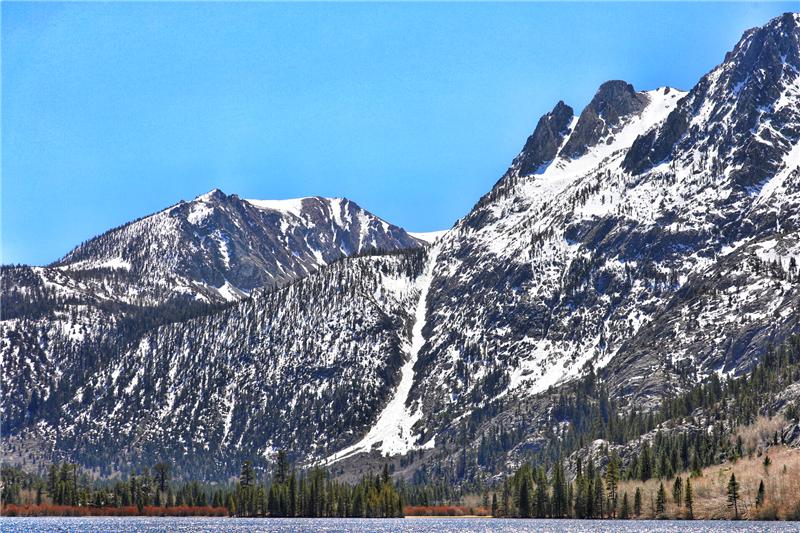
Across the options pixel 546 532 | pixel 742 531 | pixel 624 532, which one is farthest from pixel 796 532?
pixel 546 532

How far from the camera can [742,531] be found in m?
Result: 194

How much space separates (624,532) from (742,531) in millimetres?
19706

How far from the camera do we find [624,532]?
640 feet

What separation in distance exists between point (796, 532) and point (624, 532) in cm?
2787

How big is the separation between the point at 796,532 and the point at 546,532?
4142 centimetres

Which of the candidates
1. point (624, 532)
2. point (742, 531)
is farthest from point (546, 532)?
point (742, 531)

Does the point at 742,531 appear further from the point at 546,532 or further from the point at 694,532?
the point at 546,532

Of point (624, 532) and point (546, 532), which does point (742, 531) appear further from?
point (546, 532)

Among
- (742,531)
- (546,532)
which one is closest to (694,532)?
(742,531)

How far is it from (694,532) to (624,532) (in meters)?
11.7

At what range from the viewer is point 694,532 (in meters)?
194

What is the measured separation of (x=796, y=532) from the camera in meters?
184

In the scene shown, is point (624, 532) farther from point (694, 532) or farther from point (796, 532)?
point (796, 532)

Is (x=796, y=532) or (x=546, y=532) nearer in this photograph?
(x=796, y=532)
